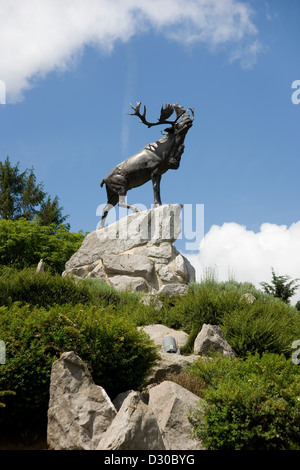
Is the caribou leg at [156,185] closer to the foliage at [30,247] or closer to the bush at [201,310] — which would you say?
the bush at [201,310]

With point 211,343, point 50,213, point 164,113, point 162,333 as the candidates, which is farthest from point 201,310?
point 50,213

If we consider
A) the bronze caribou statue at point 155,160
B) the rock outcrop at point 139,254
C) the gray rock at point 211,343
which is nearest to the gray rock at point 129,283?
the rock outcrop at point 139,254

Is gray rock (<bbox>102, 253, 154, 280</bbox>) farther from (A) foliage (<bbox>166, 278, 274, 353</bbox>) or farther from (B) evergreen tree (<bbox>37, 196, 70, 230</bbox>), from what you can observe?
(B) evergreen tree (<bbox>37, 196, 70, 230</bbox>)

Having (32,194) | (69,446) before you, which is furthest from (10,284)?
(32,194)

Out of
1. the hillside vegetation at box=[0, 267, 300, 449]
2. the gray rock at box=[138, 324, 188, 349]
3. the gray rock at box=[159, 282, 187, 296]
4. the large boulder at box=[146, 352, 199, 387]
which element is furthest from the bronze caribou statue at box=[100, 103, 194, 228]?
the hillside vegetation at box=[0, 267, 300, 449]

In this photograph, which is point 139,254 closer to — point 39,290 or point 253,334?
point 39,290

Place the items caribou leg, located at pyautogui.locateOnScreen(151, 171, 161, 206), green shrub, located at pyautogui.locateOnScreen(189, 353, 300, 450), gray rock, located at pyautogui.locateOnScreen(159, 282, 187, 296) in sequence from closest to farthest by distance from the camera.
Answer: green shrub, located at pyautogui.locateOnScreen(189, 353, 300, 450) → gray rock, located at pyautogui.locateOnScreen(159, 282, 187, 296) → caribou leg, located at pyautogui.locateOnScreen(151, 171, 161, 206)

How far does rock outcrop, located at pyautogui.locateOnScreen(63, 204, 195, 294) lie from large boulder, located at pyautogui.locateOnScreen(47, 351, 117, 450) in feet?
28.2

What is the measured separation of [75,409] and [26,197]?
2857cm

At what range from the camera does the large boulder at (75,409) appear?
407 centimetres

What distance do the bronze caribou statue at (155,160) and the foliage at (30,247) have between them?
23.2 ft

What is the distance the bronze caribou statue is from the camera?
14.8 meters

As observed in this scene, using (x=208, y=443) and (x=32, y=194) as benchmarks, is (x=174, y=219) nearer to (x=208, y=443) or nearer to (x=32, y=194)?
(x=208, y=443)
